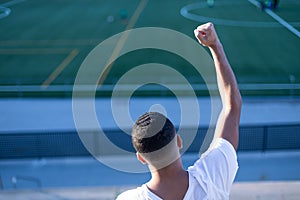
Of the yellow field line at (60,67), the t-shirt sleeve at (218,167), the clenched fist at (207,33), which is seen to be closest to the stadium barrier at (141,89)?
the yellow field line at (60,67)

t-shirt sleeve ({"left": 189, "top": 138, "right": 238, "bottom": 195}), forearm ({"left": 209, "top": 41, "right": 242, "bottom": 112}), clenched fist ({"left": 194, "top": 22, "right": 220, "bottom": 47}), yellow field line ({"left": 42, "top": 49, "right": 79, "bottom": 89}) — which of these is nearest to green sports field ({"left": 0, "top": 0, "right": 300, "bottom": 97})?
yellow field line ({"left": 42, "top": 49, "right": 79, "bottom": 89})

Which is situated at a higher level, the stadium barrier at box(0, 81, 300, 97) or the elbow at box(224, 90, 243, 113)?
the elbow at box(224, 90, 243, 113)

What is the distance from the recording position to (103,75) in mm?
16688

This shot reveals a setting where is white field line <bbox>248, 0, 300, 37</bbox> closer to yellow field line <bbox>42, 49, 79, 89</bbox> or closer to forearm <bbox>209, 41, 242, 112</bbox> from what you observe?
yellow field line <bbox>42, 49, 79, 89</bbox>

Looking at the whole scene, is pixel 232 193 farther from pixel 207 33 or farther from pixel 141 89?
pixel 141 89

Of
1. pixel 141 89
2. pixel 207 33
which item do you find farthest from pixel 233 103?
pixel 141 89

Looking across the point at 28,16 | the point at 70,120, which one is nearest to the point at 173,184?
the point at 70,120

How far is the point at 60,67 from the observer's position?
18.0 m

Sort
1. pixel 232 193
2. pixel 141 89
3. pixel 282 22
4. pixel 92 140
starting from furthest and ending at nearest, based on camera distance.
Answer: pixel 282 22 → pixel 141 89 → pixel 92 140 → pixel 232 193

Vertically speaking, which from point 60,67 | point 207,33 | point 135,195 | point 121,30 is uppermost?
point 207,33

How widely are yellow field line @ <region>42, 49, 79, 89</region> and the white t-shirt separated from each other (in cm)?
1383

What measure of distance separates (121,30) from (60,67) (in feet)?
21.8

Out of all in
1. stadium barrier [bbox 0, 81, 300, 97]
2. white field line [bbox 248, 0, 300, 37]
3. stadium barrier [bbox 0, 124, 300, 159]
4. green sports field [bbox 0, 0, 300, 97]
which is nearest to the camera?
stadium barrier [bbox 0, 124, 300, 159]

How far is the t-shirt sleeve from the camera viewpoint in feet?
7.86
